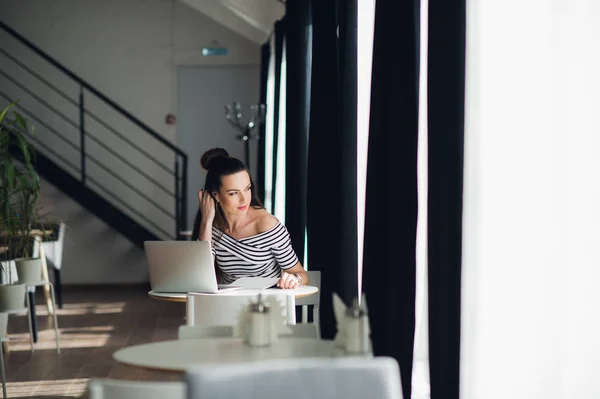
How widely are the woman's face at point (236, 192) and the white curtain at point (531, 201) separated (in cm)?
163

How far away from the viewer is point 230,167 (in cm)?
405

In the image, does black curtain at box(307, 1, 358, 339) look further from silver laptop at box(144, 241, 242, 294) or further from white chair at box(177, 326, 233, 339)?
white chair at box(177, 326, 233, 339)

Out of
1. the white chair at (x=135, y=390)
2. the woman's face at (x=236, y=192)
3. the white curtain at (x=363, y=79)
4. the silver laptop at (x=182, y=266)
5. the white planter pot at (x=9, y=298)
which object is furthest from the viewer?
the white planter pot at (x=9, y=298)

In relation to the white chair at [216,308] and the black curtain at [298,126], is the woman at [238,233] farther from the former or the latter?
the black curtain at [298,126]

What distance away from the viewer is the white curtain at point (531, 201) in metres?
1.95

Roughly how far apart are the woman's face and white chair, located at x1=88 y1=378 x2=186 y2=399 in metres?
2.15

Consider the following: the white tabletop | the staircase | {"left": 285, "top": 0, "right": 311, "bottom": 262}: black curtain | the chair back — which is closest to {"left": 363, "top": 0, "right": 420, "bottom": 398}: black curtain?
the white tabletop

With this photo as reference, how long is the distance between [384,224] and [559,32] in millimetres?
1234

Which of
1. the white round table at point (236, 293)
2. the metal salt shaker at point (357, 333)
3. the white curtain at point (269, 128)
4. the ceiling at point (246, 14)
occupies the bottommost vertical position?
the white round table at point (236, 293)

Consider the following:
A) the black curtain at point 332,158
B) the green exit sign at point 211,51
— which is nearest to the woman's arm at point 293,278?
the black curtain at point 332,158

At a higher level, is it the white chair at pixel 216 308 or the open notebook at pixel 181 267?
the open notebook at pixel 181 267

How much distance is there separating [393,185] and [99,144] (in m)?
7.82

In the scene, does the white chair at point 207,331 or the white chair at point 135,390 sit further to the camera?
the white chair at point 207,331

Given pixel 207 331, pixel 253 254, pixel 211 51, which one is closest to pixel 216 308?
pixel 207 331
